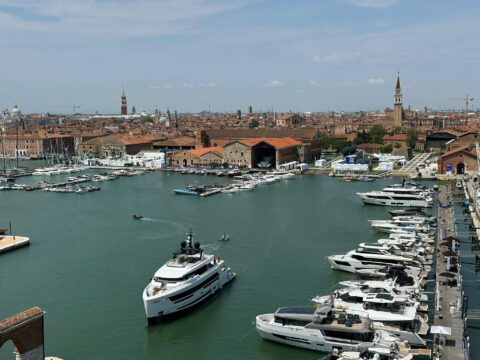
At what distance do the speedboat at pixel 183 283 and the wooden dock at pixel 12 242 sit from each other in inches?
221

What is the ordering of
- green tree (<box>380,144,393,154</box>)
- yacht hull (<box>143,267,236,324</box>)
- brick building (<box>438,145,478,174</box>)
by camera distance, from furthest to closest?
green tree (<box>380,144,393,154</box>), brick building (<box>438,145,478,174</box>), yacht hull (<box>143,267,236,324</box>)

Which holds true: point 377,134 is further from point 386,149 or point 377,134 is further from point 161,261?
point 161,261

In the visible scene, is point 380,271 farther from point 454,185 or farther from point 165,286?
point 454,185

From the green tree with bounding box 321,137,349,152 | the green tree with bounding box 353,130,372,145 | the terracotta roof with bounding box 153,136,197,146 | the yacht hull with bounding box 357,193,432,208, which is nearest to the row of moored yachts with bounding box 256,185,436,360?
the yacht hull with bounding box 357,193,432,208

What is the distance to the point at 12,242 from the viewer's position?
43.4 ft

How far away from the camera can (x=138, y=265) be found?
37.3ft

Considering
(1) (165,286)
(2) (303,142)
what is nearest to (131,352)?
(1) (165,286)

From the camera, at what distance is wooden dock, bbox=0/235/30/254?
12.8 m

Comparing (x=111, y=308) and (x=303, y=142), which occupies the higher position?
(x=303, y=142)

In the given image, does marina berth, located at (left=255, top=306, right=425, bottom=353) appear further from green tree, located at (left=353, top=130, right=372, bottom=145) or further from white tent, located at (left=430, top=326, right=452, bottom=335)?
green tree, located at (left=353, top=130, right=372, bottom=145)

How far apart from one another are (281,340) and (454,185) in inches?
673

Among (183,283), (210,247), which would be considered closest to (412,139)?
(210,247)

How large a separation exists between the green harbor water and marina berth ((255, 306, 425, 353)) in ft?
0.62

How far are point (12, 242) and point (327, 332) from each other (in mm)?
9291
